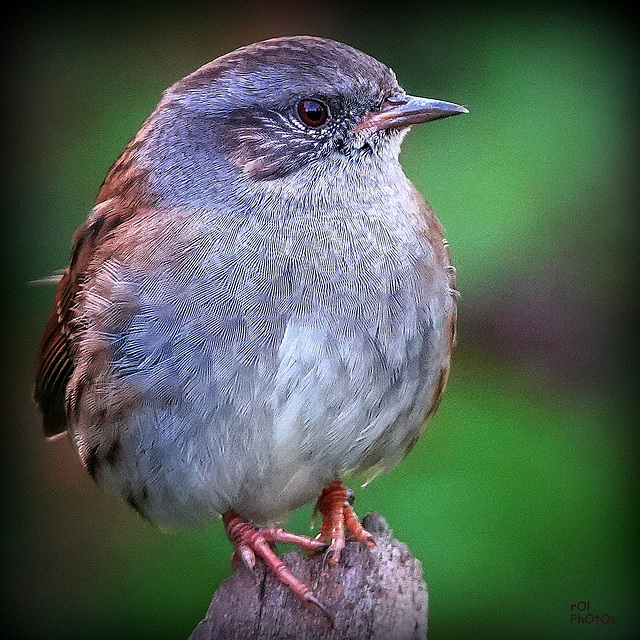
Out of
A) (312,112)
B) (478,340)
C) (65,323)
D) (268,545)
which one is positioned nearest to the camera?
(312,112)

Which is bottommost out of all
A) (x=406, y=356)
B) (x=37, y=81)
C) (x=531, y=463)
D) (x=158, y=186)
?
(x=531, y=463)

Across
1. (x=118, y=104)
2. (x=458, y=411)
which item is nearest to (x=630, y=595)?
(x=458, y=411)

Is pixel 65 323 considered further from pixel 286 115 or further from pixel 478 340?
pixel 478 340

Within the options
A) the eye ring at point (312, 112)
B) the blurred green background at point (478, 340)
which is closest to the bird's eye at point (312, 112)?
the eye ring at point (312, 112)

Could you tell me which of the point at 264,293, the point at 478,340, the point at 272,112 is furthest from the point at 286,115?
the point at 478,340

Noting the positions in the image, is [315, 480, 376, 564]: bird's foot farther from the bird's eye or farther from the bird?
the bird's eye

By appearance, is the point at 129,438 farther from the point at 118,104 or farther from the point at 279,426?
the point at 118,104

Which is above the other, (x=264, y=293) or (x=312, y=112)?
(x=312, y=112)
